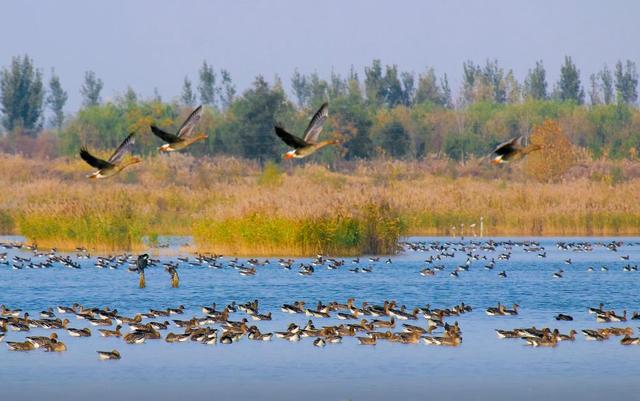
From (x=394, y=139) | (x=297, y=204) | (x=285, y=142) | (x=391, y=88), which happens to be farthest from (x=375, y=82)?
(x=285, y=142)

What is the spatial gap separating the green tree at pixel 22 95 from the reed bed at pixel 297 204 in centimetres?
2709

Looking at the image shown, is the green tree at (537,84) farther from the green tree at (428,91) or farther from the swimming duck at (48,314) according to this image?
the swimming duck at (48,314)

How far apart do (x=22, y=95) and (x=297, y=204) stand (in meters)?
71.5

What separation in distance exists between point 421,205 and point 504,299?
92.8 feet

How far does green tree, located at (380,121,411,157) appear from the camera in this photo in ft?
341

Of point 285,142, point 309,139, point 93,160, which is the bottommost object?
point 93,160

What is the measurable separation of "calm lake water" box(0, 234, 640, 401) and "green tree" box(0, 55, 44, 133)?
7604 centimetres

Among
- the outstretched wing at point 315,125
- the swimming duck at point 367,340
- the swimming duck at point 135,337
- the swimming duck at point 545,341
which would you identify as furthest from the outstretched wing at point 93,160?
the swimming duck at point 545,341

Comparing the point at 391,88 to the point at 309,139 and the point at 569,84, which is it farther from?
the point at 309,139


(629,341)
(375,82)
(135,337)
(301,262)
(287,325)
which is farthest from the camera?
(375,82)

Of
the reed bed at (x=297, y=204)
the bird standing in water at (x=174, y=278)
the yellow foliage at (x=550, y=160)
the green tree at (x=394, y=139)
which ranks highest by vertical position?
the green tree at (x=394, y=139)

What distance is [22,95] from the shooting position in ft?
379

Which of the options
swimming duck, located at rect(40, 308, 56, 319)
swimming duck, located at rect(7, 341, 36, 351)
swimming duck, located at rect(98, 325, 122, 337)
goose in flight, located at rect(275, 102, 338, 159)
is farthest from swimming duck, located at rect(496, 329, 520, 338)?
swimming duck, located at rect(40, 308, 56, 319)

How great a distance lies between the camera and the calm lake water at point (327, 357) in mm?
19828
